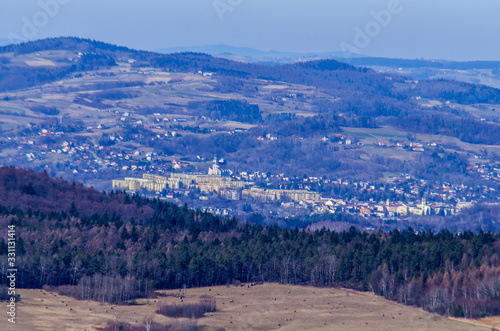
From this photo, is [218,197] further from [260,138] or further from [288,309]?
[288,309]

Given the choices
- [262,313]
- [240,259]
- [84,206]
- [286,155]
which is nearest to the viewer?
[262,313]

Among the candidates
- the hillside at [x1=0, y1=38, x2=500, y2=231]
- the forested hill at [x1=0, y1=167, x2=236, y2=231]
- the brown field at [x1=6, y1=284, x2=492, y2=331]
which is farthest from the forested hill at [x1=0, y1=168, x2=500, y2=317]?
the hillside at [x1=0, y1=38, x2=500, y2=231]

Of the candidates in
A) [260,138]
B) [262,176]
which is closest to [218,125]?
[260,138]

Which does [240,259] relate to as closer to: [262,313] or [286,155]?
[262,313]

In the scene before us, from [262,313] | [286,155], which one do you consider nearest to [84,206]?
[262,313]

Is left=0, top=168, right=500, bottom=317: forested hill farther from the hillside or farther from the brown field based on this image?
the hillside

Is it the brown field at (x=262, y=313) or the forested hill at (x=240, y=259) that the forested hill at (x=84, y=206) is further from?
the brown field at (x=262, y=313)
